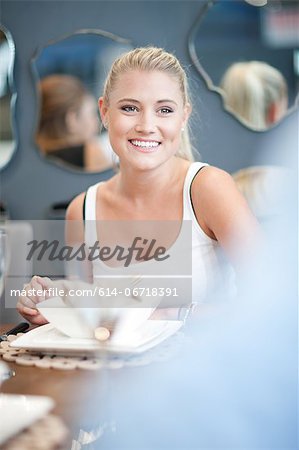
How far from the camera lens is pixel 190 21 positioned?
172 centimetres

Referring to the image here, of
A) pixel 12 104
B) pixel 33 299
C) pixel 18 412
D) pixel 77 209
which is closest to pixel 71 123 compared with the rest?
pixel 12 104

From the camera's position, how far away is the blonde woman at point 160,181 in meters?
0.56

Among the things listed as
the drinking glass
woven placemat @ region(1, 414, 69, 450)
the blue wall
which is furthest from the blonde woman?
the blue wall

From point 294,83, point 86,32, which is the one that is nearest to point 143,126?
point 294,83

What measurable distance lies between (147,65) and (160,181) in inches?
5.7

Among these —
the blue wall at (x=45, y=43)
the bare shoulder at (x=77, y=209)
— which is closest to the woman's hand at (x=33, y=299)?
the bare shoulder at (x=77, y=209)

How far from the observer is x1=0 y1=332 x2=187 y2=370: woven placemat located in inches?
16.6

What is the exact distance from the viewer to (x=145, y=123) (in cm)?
56

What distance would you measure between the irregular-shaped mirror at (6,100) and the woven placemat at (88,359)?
142cm

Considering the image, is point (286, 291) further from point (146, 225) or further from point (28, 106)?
point (28, 106)

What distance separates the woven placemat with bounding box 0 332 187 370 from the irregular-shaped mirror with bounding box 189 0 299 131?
1299 mm

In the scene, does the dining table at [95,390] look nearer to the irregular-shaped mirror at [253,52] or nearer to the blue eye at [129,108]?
the blue eye at [129,108]

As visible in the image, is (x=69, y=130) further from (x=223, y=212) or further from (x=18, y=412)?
(x=18, y=412)

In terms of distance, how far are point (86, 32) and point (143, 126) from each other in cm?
135
